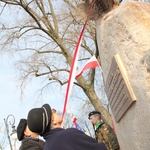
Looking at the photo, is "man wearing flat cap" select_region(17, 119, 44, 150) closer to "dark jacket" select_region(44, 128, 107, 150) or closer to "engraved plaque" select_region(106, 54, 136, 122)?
"engraved plaque" select_region(106, 54, 136, 122)

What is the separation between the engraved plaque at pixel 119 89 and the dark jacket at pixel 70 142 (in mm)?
680

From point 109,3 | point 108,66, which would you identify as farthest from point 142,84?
point 109,3

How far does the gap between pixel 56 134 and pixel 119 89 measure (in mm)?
978

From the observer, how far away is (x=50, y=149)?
2211mm

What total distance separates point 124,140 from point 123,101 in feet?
1.80

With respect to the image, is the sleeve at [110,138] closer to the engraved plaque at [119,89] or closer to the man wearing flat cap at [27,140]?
the engraved plaque at [119,89]

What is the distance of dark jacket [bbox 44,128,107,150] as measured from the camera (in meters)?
2.17

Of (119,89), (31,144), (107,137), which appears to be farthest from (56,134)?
(107,137)

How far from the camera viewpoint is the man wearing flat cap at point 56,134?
2182mm

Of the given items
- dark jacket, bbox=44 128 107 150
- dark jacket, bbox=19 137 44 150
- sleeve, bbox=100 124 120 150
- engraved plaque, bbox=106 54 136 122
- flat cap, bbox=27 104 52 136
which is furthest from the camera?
sleeve, bbox=100 124 120 150

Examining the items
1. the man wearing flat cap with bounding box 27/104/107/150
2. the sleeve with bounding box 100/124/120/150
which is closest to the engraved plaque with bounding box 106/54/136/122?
the man wearing flat cap with bounding box 27/104/107/150

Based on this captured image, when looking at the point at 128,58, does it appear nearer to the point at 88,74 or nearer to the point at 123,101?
the point at 123,101

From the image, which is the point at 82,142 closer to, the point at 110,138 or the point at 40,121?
the point at 40,121

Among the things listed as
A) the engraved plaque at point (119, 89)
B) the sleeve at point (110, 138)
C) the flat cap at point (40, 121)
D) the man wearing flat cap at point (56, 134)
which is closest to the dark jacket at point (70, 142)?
the man wearing flat cap at point (56, 134)
